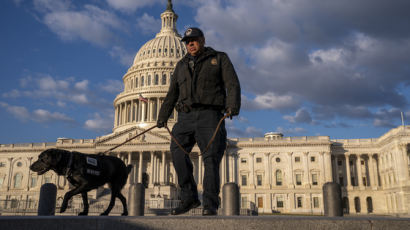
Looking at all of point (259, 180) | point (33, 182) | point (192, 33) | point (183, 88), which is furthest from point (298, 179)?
point (192, 33)

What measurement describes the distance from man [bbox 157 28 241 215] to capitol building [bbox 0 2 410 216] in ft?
186

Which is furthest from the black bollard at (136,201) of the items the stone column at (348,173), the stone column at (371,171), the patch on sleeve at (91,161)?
the stone column at (371,171)

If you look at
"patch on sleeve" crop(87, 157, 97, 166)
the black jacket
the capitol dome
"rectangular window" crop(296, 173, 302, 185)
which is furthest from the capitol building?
the black jacket

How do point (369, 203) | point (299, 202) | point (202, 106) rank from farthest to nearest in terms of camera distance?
point (369, 203) → point (299, 202) → point (202, 106)

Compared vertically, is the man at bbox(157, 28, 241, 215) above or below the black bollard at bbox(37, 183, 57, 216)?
above

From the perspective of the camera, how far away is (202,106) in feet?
24.8

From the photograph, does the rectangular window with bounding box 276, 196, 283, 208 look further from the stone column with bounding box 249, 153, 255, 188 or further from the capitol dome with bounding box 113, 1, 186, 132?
the capitol dome with bounding box 113, 1, 186, 132

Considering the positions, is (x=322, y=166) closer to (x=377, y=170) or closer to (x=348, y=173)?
(x=348, y=173)

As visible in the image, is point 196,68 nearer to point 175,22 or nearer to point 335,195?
point 335,195

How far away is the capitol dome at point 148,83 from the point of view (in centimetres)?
8569

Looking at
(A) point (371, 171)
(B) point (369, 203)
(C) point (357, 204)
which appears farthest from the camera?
(A) point (371, 171)

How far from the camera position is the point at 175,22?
112375 millimetres

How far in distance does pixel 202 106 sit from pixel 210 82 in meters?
0.52

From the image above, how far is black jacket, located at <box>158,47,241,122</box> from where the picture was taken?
7484mm
